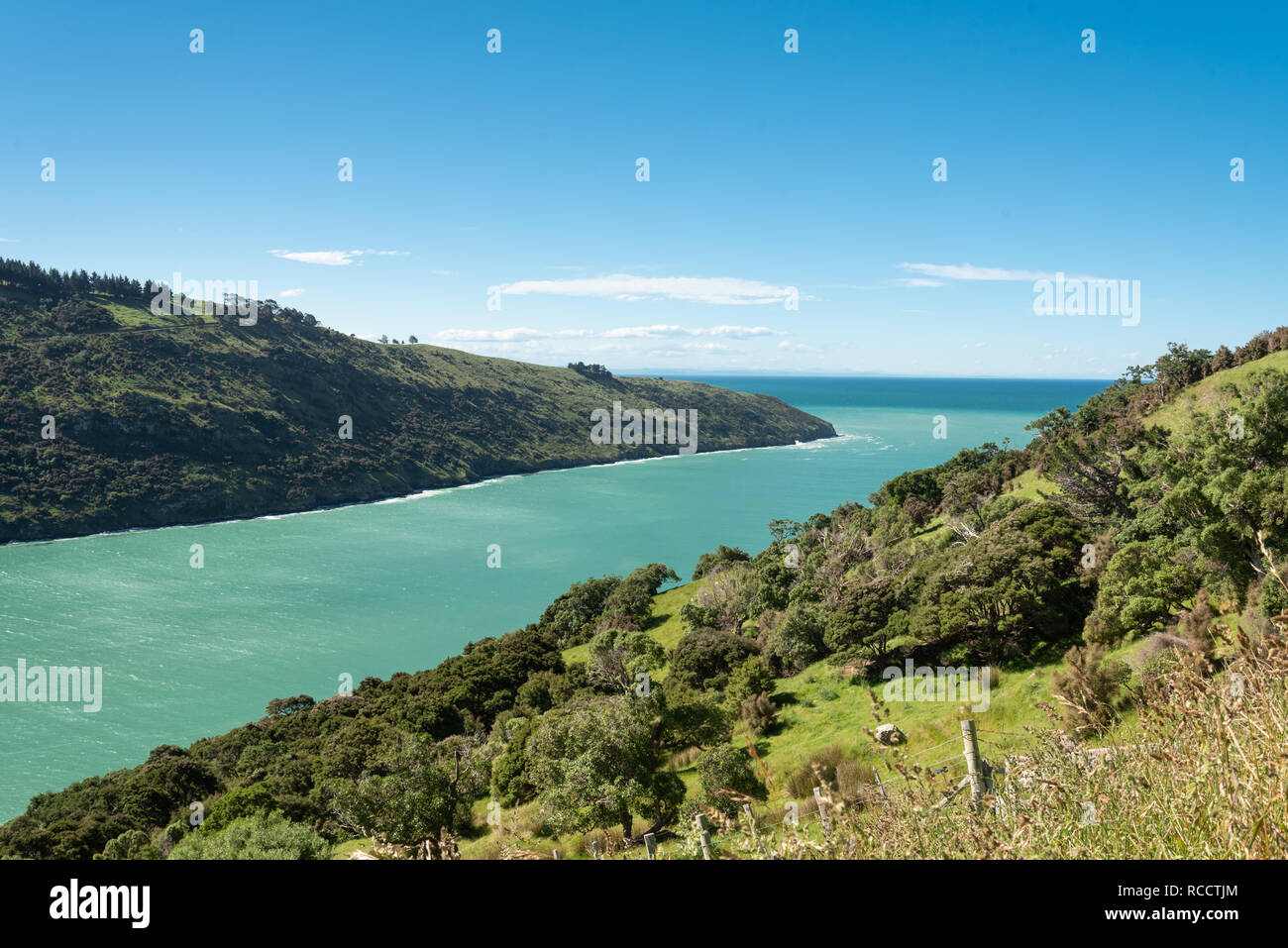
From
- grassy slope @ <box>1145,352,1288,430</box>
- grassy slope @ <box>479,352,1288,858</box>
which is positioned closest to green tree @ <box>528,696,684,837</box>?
grassy slope @ <box>479,352,1288,858</box>

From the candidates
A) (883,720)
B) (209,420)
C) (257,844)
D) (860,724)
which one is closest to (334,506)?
(209,420)

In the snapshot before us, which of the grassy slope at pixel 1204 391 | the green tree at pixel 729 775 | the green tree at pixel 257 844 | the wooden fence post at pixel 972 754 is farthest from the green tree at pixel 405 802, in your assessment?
the grassy slope at pixel 1204 391

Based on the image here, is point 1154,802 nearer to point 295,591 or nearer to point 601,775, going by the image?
point 601,775

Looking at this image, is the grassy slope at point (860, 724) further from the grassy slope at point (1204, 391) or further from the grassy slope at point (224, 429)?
the grassy slope at point (224, 429)

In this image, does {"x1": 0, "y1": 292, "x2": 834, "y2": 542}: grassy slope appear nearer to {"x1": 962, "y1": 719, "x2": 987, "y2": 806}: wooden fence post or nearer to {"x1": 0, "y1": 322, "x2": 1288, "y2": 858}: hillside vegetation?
{"x1": 0, "y1": 322, "x2": 1288, "y2": 858}: hillside vegetation

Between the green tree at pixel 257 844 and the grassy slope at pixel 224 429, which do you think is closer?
the green tree at pixel 257 844
